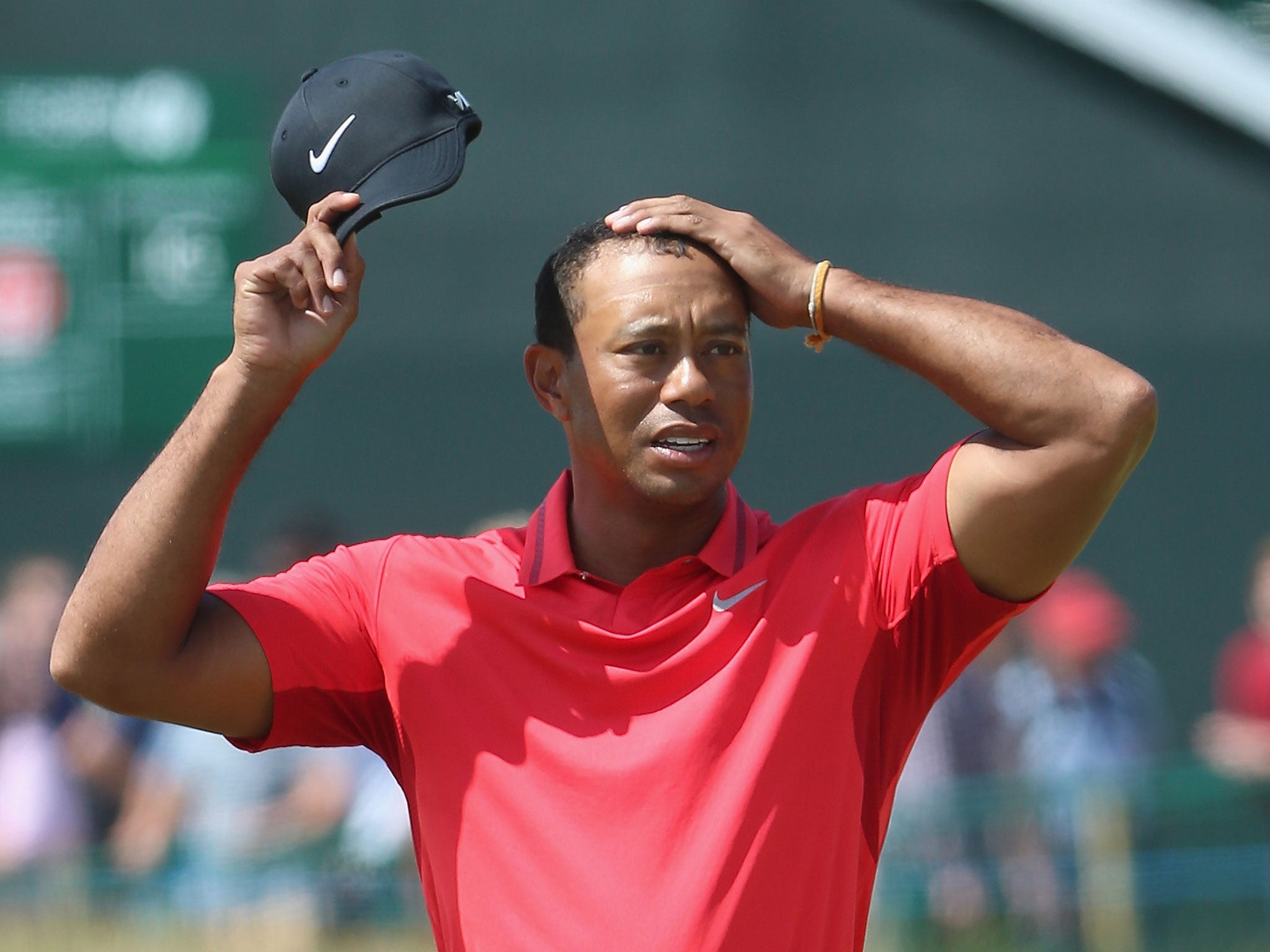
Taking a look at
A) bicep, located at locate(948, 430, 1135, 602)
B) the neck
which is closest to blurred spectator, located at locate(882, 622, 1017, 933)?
the neck

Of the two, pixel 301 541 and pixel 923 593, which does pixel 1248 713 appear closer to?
pixel 301 541

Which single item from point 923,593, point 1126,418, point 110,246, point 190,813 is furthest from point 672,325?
point 110,246

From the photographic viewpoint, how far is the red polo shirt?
2695mm

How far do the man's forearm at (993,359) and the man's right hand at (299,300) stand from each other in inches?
30.1

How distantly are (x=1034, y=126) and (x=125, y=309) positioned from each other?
584 centimetres

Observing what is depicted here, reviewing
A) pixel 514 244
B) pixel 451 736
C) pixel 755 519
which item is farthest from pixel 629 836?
pixel 514 244

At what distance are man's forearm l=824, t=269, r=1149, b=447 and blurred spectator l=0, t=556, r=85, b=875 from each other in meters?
5.68

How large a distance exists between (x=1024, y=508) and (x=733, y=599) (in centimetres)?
49

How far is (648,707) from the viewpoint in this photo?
2.80 m

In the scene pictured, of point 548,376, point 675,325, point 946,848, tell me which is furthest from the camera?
point 946,848

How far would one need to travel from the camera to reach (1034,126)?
37.5 ft

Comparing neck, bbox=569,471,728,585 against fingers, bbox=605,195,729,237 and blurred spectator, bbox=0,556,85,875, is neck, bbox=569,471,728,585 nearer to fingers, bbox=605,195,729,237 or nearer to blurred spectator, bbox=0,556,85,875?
fingers, bbox=605,195,729,237

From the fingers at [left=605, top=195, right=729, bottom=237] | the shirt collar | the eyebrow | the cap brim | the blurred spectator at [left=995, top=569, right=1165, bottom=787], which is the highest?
the cap brim

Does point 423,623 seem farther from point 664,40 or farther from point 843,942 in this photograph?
point 664,40
